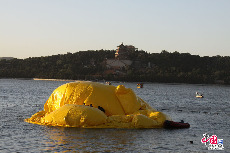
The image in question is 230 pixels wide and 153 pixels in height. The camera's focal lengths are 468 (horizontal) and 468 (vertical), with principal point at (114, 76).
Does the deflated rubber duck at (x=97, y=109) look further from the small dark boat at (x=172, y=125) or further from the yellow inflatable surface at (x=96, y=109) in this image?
the small dark boat at (x=172, y=125)

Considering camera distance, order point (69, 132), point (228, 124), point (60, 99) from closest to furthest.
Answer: point (69, 132), point (60, 99), point (228, 124)

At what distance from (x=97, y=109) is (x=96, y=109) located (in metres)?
0.12

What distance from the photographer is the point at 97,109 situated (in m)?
34.7

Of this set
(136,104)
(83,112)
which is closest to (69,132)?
(83,112)

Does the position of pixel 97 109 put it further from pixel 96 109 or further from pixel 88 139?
pixel 88 139

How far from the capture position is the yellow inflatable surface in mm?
34500

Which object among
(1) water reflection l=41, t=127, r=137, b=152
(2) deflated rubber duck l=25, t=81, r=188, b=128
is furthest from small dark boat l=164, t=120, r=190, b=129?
(1) water reflection l=41, t=127, r=137, b=152

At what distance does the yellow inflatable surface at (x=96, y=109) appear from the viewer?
34500 mm

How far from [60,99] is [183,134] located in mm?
10201

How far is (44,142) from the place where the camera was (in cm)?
3031

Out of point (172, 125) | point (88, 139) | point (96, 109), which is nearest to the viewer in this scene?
point (88, 139)

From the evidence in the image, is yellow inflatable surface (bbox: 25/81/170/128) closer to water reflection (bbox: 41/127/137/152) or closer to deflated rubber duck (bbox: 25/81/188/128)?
deflated rubber duck (bbox: 25/81/188/128)

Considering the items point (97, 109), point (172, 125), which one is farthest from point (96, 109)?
point (172, 125)

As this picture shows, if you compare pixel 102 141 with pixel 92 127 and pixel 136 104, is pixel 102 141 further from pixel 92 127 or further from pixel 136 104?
pixel 136 104
